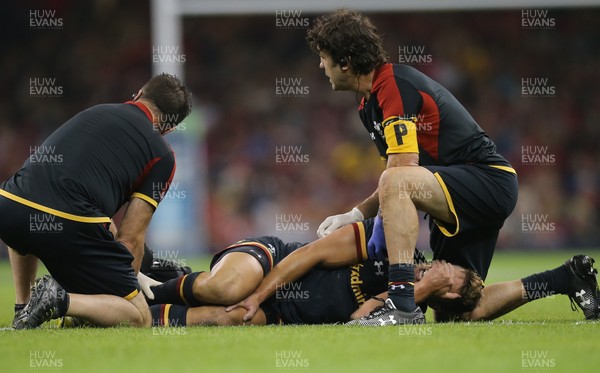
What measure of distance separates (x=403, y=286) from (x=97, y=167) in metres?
1.83

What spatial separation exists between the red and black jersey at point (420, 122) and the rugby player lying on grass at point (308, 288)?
624mm

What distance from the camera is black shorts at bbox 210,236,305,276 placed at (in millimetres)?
5820

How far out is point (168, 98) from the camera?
572 cm

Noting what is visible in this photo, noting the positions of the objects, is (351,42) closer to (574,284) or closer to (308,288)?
(308,288)

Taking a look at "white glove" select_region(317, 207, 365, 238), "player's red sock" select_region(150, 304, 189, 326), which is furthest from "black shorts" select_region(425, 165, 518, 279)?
"player's red sock" select_region(150, 304, 189, 326)

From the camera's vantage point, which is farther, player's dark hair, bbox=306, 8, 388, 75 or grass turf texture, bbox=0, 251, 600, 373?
player's dark hair, bbox=306, 8, 388, 75

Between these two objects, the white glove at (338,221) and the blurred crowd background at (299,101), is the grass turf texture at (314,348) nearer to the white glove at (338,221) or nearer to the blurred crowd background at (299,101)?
the white glove at (338,221)

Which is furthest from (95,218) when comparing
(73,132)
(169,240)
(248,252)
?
(169,240)

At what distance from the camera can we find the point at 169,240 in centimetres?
1314

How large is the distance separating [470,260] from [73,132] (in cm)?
249

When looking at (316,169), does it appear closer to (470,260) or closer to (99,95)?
(99,95)

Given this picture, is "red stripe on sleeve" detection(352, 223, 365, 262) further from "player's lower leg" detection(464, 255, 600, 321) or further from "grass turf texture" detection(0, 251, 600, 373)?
"player's lower leg" detection(464, 255, 600, 321)

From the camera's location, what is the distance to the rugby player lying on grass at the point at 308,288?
5.57m

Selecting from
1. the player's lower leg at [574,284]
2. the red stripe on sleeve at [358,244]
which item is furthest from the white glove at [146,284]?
the player's lower leg at [574,284]
